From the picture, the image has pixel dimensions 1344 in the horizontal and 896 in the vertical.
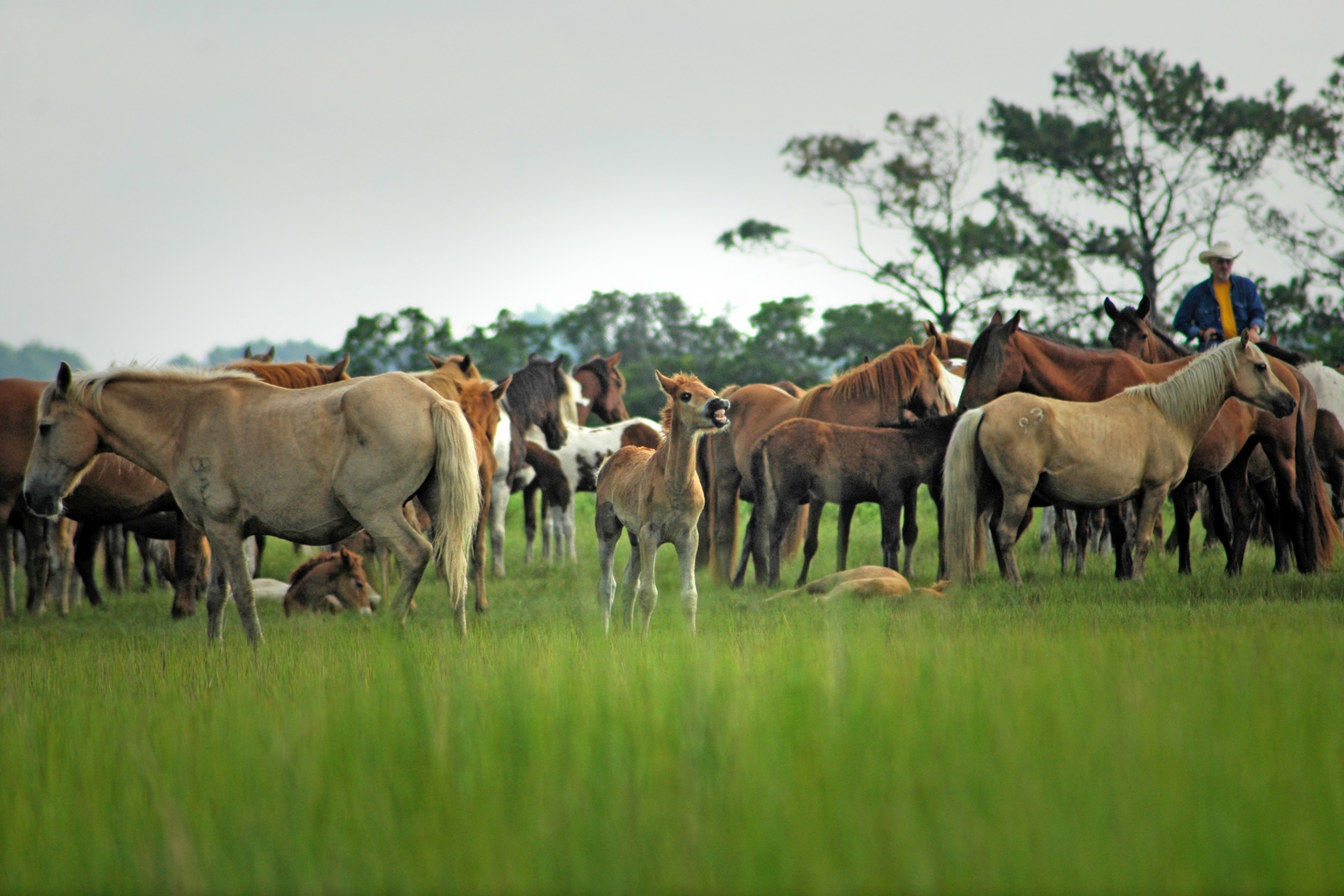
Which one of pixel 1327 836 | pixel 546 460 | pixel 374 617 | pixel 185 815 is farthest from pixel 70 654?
pixel 546 460

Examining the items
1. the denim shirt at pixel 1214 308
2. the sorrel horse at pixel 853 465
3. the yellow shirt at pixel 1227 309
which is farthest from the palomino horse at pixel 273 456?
the yellow shirt at pixel 1227 309

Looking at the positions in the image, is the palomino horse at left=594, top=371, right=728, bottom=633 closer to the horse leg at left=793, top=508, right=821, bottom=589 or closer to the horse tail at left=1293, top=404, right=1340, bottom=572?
the horse leg at left=793, top=508, right=821, bottom=589

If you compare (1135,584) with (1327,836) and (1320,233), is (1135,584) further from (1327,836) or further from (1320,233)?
(1320,233)

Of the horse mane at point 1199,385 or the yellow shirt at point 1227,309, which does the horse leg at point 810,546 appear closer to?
the horse mane at point 1199,385

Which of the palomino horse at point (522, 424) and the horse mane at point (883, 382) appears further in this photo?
the palomino horse at point (522, 424)

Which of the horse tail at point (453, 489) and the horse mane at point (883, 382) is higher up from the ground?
the horse mane at point (883, 382)

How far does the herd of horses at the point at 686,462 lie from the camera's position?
21.4 ft

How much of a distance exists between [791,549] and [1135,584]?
527 centimetres

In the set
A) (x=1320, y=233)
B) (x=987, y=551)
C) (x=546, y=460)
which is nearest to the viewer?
(x=987, y=551)

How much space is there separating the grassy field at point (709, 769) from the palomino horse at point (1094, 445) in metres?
3.27

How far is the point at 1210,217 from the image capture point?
29.6 meters

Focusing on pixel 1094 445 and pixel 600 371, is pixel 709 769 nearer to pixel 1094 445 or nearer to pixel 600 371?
pixel 1094 445

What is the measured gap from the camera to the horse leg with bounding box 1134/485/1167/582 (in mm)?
8594

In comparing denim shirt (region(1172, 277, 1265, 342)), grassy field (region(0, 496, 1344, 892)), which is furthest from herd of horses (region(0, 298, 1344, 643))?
grassy field (region(0, 496, 1344, 892))
